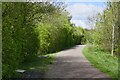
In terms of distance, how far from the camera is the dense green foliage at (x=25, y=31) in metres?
9.44

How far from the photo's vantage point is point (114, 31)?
26.4 m

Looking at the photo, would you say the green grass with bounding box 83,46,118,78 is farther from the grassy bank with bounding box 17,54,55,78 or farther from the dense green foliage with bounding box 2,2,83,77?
the dense green foliage with bounding box 2,2,83,77

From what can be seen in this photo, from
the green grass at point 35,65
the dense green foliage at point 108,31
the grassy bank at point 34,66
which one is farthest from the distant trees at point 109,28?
the grassy bank at point 34,66

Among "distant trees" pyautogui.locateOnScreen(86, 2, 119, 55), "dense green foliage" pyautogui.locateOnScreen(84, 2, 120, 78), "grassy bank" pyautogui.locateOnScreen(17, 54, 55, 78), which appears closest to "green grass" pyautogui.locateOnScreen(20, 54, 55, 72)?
"grassy bank" pyautogui.locateOnScreen(17, 54, 55, 78)

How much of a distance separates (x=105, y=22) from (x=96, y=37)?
130 inches

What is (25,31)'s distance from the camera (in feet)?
47.6

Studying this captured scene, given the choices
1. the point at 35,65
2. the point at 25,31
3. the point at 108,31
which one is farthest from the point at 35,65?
the point at 108,31

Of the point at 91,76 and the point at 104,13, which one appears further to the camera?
the point at 104,13

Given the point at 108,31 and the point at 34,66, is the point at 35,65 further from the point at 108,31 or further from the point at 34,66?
the point at 108,31

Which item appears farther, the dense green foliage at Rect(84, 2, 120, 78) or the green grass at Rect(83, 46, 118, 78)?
the dense green foliage at Rect(84, 2, 120, 78)

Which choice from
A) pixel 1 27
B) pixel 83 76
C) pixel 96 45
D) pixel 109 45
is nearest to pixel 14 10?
pixel 1 27

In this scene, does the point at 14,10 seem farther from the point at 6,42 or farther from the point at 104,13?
the point at 104,13

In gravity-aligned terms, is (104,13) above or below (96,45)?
above

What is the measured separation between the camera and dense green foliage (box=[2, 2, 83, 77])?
31.0 ft
